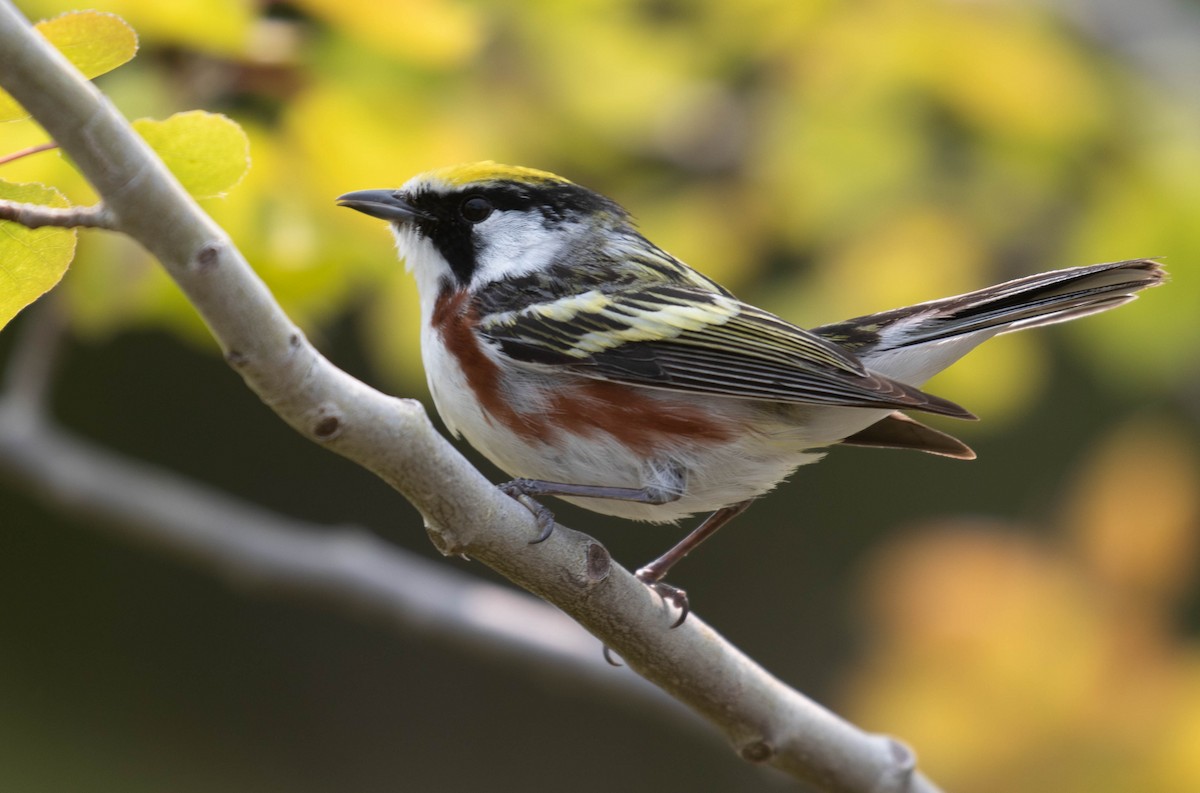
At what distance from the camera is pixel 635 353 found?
2982 millimetres

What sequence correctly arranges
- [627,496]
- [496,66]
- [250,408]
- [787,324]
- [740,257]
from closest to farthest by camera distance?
[627,496]
[787,324]
[496,66]
[740,257]
[250,408]

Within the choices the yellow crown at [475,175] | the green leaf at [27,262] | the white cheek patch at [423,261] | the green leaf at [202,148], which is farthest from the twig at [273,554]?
the green leaf at [27,262]

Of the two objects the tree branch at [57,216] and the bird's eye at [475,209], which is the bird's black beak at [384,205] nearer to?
the bird's eye at [475,209]

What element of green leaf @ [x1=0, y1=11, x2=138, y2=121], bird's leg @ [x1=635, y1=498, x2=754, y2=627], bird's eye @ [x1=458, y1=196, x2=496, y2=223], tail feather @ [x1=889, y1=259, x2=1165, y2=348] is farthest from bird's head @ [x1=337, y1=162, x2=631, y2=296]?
green leaf @ [x1=0, y1=11, x2=138, y2=121]

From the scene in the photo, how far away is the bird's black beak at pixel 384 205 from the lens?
10.2ft

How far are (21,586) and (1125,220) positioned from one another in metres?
6.39

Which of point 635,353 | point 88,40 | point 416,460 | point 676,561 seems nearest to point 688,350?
point 635,353

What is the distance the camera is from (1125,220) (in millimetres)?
4457

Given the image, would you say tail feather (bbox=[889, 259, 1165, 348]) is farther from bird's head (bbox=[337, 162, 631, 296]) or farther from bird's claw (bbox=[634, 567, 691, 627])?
bird's head (bbox=[337, 162, 631, 296])

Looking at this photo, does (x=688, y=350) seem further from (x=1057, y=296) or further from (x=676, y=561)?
(x=1057, y=296)

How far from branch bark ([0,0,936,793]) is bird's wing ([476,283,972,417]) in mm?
607

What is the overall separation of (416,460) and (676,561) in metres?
1.21

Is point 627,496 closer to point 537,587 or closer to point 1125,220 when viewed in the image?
point 537,587

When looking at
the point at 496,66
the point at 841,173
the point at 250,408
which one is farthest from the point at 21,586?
the point at 841,173
